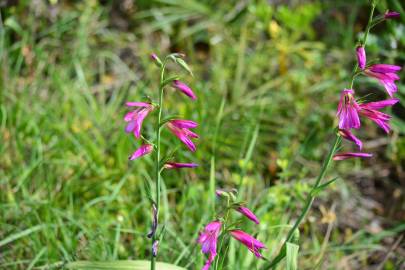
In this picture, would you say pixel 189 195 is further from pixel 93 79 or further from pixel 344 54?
pixel 344 54

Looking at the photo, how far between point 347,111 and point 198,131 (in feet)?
5.32

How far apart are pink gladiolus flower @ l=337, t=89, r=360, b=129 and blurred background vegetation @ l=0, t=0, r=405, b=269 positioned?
79 cm

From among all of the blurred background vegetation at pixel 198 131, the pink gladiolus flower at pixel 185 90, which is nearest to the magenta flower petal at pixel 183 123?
the pink gladiolus flower at pixel 185 90

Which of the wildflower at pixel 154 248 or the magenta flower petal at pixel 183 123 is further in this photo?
the wildflower at pixel 154 248

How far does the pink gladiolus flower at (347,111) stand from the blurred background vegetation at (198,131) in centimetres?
79

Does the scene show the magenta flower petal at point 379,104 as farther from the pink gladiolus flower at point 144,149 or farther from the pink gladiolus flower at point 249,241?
the pink gladiolus flower at point 144,149

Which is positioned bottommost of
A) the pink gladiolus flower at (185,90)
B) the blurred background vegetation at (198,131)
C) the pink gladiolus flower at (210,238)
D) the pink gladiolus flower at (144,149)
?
the blurred background vegetation at (198,131)

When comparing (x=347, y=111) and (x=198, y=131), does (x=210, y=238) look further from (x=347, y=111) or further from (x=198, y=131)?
(x=198, y=131)

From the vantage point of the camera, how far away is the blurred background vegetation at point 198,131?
2596 millimetres

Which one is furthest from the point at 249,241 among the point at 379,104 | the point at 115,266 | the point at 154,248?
the point at 379,104

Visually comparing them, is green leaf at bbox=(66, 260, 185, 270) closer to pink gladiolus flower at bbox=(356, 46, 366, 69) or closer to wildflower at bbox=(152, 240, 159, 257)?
wildflower at bbox=(152, 240, 159, 257)

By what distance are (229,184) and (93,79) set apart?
58.5 inches

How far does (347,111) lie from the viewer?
160cm

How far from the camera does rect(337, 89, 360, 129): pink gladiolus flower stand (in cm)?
159
